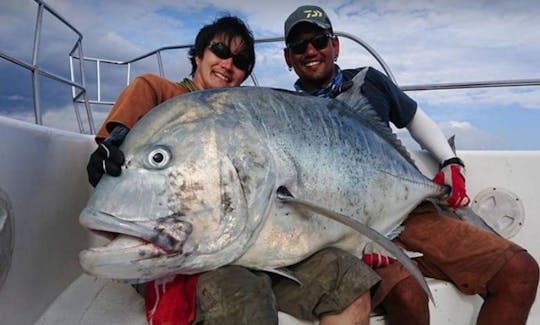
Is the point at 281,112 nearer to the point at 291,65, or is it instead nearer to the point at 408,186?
the point at 408,186

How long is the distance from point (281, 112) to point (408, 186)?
76 cm

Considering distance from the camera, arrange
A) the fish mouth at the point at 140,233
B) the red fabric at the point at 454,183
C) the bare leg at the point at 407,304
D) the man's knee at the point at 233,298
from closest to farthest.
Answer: the fish mouth at the point at 140,233 → the man's knee at the point at 233,298 → the bare leg at the point at 407,304 → the red fabric at the point at 454,183

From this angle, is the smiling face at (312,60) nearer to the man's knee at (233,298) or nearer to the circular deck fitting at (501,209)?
the circular deck fitting at (501,209)

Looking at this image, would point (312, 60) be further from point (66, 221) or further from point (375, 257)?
point (66, 221)

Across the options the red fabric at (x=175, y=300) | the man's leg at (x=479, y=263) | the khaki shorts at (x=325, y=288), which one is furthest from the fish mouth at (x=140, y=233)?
the man's leg at (x=479, y=263)

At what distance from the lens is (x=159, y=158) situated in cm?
152

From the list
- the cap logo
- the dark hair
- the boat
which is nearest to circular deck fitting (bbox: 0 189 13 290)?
the boat

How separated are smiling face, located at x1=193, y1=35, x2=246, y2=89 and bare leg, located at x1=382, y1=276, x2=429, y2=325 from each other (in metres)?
1.23

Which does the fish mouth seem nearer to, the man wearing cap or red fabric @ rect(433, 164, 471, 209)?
the man wearing cap

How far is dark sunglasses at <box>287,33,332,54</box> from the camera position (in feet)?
8.76

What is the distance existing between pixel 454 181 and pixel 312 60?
3.25 feet

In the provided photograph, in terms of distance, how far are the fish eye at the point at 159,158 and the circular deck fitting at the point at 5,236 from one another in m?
0.54

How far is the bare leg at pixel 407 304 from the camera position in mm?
1940

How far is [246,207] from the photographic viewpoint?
156cm
